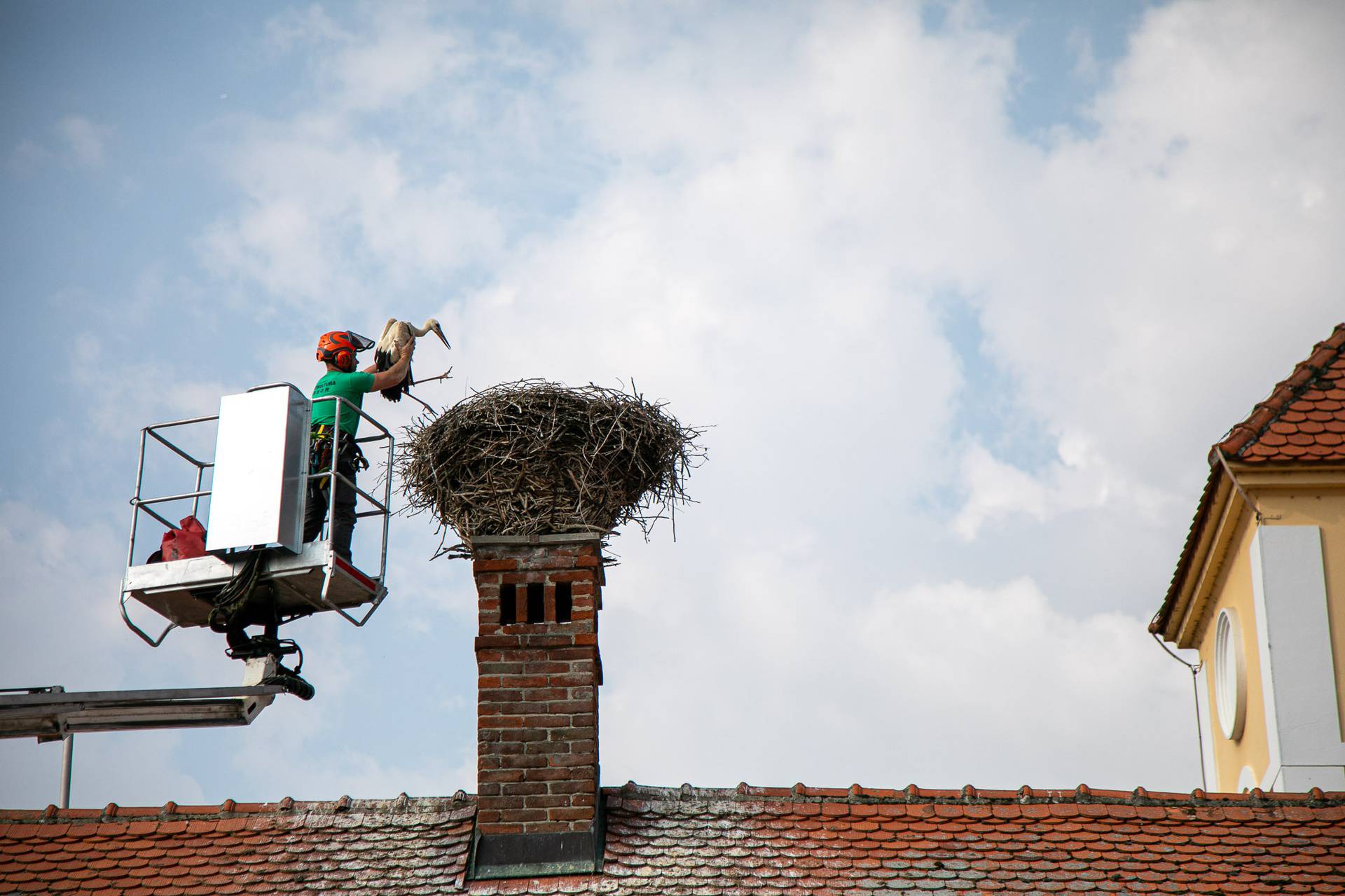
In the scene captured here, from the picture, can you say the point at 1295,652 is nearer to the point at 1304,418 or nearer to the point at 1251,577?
the point at 1251,577

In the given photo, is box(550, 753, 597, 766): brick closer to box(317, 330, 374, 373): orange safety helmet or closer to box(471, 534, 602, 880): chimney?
box(471, 534, 602, 880): chimney

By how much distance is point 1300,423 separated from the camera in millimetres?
12359

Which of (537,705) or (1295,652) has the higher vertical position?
(1295,652)

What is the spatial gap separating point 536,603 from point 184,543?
218 centimetres

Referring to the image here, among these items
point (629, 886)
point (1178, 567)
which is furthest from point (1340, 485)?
point (629, 886)

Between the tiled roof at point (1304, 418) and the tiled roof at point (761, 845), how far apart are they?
294cm

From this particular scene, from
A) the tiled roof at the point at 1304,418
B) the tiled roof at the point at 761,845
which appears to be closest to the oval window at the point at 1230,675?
the tiled roof at the point at 1304,418

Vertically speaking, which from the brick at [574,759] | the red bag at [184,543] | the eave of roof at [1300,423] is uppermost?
the eave of roof at [1300,423]

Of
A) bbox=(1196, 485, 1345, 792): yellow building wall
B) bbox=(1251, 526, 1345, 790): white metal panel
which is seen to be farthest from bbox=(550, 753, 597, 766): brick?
bbox=(1196, 485, 1345, 792): yellow building wall

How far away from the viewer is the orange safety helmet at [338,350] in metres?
11.5

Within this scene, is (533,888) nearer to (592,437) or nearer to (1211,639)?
(592,437)

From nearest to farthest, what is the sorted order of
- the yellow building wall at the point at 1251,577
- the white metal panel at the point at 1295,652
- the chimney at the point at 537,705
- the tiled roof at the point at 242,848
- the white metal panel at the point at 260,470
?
the tiled roof at the point at 242,848
the chimney at the point at 537,705
the white metal panel at the point at 260,470
the white metal panel at the point at 1295,652
the yellow building wall at the point at 1251,577

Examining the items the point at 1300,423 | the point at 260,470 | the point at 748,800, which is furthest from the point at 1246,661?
the point at 260,470

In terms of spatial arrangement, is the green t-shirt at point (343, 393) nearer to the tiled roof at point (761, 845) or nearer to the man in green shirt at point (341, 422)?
the man in green shirt at point (341, 422)
